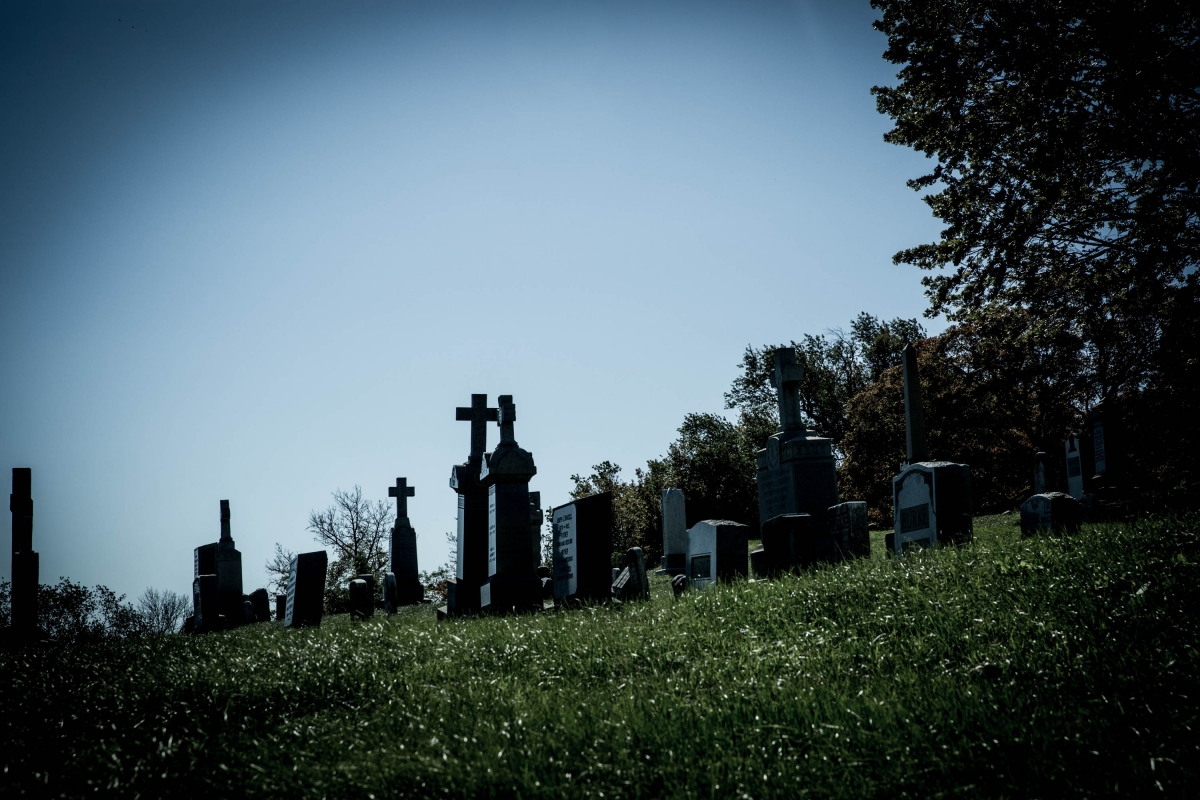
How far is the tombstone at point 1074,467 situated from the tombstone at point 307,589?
730 inches

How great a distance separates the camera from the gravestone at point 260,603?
69.0 feet

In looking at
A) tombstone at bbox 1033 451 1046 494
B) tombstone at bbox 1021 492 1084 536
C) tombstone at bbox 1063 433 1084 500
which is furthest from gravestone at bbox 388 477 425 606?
tombstone at bbox 1063 433 1084 500

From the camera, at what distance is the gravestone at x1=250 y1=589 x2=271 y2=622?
21.0m

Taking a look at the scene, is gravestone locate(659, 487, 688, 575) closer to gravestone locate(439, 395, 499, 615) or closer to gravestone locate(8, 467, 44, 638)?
gravestone locate(439, 395, 499, 615)

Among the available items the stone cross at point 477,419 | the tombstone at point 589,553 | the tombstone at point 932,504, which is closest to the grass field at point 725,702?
the tombstone at point 932,504

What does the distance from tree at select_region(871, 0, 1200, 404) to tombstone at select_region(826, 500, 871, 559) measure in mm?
5277

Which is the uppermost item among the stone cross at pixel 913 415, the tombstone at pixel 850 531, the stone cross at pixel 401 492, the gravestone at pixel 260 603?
the stone cross at pixel 913 415

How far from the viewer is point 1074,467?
67.4 feet

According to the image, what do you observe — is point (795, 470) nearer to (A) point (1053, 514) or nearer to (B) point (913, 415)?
(B) point (913, 415)

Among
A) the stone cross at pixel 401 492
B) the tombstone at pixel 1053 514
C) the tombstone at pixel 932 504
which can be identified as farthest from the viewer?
the stone cross at pixel 401 492

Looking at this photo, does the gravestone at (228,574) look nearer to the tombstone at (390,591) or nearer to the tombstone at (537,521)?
the tombstone at (390,591)

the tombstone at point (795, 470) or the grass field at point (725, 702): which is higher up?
the tombstone at point (795, 470)

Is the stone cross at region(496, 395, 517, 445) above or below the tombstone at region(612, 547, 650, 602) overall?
above

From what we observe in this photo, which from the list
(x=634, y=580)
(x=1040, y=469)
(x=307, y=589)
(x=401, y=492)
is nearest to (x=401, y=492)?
(x=401, y=492)
